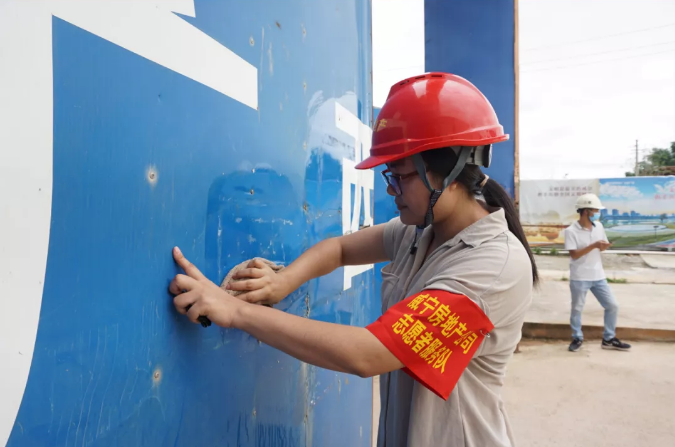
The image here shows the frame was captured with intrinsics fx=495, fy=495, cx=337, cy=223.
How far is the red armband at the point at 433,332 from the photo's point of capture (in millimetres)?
991

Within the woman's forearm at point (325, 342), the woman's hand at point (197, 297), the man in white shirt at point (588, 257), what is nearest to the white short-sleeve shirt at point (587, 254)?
the man in white shirt at point (588, 257)

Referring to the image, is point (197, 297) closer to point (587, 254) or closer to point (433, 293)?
point (433, 293)

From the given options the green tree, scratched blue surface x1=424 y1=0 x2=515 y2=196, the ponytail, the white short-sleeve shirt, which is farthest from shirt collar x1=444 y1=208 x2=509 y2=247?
the green tree

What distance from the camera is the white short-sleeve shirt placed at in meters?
5.20

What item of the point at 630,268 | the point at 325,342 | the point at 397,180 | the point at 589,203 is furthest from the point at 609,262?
the point at 325,342

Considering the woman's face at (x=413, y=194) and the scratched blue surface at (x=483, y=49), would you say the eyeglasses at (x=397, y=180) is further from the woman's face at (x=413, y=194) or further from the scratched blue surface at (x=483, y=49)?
the scratched blue surface at (x=483, y=49)

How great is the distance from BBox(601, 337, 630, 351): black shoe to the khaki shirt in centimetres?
498

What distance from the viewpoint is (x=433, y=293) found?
3.38 ft

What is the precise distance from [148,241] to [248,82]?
0.50m

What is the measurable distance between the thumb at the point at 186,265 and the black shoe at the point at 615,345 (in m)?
5.71

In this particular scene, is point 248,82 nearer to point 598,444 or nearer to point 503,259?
point 503,259

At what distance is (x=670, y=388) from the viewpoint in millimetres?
4270

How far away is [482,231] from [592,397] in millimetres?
3708

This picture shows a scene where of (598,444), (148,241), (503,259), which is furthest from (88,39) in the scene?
(598,444)
